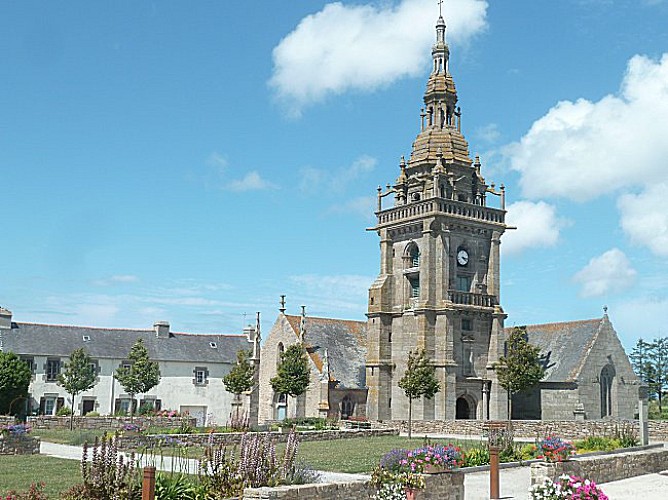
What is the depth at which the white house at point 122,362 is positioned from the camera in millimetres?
54031

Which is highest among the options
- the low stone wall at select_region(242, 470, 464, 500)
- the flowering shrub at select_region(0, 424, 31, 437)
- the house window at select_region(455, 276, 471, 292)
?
the house window at select_region(455, 276, 471, 292)

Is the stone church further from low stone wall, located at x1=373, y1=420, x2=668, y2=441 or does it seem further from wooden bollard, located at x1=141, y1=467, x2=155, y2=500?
wooden bollard, located at x1=141, y1=467, x2=155, y2=500

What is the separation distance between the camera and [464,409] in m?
48.1

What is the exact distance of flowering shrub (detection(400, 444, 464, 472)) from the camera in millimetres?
15406

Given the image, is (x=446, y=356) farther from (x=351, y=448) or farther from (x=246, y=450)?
(x=246, y=450)

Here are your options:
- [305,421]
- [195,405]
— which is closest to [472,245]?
[305,421]

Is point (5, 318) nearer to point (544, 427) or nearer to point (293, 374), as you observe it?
point (293, 374)

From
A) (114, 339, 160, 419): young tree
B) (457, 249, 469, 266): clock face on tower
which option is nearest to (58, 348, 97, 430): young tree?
(114, 339, 160, 419): young tree

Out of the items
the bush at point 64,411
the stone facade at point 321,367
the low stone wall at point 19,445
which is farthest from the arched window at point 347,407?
the low stone wall at point 19,445

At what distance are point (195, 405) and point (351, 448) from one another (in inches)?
1243

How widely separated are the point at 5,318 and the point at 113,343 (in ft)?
26.0

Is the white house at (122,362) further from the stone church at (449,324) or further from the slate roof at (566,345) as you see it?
the slate roof at (566,345)

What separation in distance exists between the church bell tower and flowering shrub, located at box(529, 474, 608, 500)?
31377 millimetres

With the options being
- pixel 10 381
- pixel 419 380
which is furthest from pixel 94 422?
pixel 419 380
